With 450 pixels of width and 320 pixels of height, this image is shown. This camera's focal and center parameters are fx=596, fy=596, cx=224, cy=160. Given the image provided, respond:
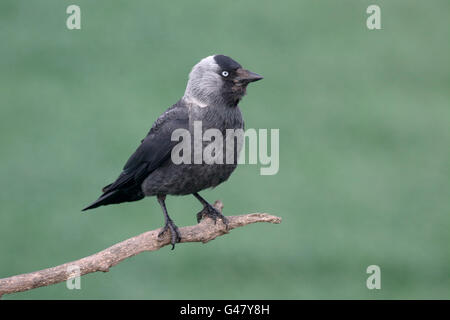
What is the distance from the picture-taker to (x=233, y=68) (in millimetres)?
2617

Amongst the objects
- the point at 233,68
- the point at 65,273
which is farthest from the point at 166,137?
the point at 65,273

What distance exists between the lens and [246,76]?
260 cm

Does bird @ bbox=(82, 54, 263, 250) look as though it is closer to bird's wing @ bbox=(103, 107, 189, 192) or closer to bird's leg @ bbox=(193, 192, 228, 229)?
bird's wing @ bbox=(103, 107, 189, 192)

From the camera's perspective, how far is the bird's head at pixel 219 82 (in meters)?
2.62

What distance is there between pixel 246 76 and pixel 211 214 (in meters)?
0.68

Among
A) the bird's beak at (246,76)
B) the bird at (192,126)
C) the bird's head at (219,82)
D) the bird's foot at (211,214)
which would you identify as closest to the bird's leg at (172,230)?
the bird at (192,126)

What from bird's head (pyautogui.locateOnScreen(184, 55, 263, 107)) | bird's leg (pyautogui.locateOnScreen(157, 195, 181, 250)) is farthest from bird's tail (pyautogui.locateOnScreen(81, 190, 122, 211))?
bird's head (pyautogui.locateOnScreen(184, 55, 263, 107))

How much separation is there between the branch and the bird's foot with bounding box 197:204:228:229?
0.02m

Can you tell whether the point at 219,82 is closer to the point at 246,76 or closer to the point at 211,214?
the point at 246,76

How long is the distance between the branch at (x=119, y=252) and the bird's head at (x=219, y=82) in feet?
1.75

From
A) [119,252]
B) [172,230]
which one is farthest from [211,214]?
[119,252]

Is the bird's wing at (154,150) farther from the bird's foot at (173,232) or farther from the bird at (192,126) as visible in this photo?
the bird's foot at (173,232)

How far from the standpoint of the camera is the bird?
8.48ft

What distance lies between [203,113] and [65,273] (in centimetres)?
88
